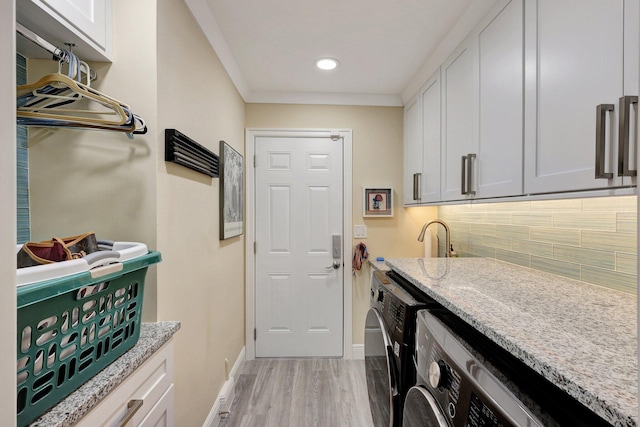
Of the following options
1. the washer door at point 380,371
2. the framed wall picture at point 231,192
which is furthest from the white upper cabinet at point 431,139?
the framed wall picture at point 231,192

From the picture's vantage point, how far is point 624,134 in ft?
2.58

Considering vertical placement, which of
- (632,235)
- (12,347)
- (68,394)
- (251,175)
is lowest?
(68,394)

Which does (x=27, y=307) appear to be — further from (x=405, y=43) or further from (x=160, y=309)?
(x=405, y=43)

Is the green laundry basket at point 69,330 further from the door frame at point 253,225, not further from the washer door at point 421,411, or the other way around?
the door frame at point 253,225

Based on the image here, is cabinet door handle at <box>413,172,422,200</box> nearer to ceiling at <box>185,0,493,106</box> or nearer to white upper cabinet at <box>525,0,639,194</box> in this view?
ceiling at <box>185,0,493,106</box>

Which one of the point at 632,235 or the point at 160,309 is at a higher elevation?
the point at 632,235

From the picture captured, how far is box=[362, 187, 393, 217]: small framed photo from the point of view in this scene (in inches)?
108

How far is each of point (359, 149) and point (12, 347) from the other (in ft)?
8.46

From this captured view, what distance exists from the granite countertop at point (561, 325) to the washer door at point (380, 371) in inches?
12.5

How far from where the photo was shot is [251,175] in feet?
8.86

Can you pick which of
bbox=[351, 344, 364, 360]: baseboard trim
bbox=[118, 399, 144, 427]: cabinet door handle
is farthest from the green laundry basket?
bbox=[351, 344, 364, 360]: baseboard trim

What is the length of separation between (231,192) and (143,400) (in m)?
1.49

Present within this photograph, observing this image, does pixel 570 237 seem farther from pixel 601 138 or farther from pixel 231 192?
pixel 231 192

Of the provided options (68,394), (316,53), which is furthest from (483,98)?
(68,394)
